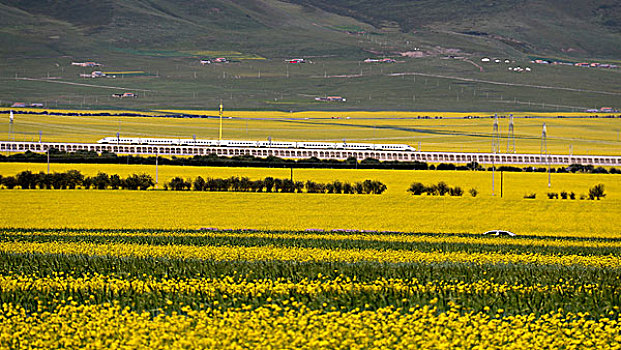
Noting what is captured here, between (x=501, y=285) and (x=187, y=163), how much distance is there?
1921 inches

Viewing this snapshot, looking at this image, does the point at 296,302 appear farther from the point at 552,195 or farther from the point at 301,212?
the point at 552,195

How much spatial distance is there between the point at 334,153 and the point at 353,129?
41.3 metres

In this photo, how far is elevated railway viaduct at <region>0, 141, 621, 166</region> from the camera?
253 feet

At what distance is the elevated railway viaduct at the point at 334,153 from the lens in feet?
253

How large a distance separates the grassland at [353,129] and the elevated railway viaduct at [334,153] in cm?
1341

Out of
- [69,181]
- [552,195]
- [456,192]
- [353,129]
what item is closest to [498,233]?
[456,192]

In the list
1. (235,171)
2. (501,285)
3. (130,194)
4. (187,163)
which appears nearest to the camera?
(501,285)

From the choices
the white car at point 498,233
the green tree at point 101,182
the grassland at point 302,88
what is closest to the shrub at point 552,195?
the white car at point 498,233

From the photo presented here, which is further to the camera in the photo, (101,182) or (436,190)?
(436,190)

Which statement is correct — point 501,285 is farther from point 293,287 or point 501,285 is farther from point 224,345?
point 224,345

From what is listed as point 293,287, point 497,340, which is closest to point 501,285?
point 293,287

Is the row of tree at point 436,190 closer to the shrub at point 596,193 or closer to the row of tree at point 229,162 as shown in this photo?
the shrub at point 596,193

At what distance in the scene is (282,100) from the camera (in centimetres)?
16688

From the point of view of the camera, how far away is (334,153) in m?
83.2
